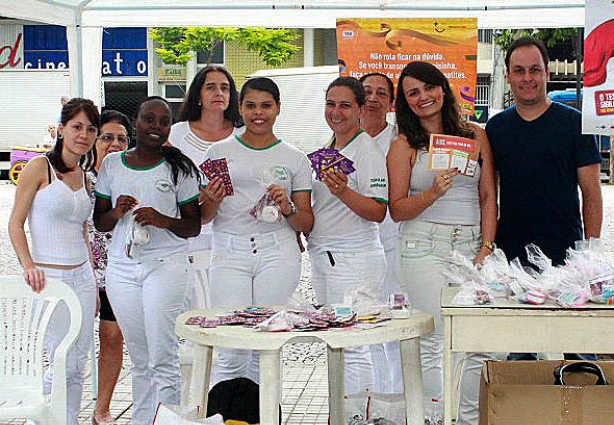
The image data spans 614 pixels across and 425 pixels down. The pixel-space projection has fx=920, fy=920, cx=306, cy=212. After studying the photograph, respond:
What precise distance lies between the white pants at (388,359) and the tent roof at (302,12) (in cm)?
222

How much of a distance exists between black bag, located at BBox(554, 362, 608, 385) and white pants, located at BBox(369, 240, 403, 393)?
1355 millimetres

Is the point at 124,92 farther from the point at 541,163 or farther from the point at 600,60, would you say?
the point at 541,163

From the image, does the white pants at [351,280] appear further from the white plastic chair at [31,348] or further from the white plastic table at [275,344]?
the white plastic chair at [31,348]

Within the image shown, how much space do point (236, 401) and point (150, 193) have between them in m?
1.13

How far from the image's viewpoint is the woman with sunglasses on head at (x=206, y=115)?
5391 mm

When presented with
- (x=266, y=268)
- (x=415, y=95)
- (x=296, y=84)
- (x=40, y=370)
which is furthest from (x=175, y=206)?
(x=296, y=84)

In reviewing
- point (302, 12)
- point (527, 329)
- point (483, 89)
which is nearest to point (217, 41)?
point (483, 89)

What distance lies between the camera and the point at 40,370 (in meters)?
4.24

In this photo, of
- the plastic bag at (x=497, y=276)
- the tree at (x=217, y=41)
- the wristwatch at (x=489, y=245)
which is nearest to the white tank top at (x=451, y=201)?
the wristwatch at (x=489, y=245)

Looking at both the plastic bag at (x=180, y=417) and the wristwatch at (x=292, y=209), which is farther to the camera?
the wristwatch at (x=292, y=209)

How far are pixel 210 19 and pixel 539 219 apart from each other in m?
3.08

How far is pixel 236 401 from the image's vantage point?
4109 millimetres

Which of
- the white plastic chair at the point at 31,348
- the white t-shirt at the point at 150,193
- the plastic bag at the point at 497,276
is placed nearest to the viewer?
the plastic bag at the point at 497,276

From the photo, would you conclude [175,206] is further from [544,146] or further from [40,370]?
[544,146]
